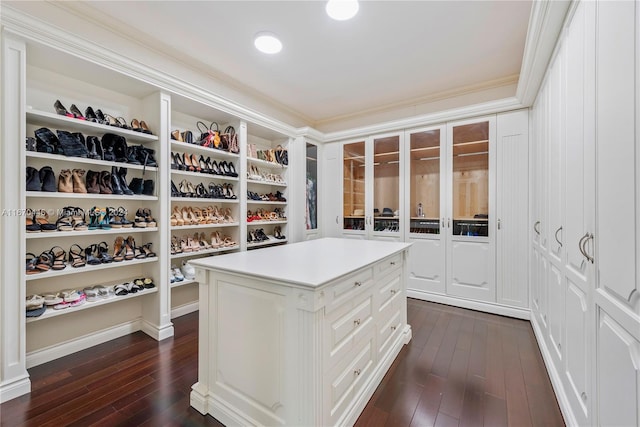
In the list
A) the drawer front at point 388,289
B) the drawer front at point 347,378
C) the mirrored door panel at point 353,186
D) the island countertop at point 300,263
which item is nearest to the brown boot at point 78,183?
the island countertop at point 300,263

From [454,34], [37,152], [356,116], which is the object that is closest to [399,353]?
[454,34]

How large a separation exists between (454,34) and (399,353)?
2.95 m

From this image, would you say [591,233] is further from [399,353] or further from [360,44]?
[360,44]

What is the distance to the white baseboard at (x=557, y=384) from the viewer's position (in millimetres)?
1438

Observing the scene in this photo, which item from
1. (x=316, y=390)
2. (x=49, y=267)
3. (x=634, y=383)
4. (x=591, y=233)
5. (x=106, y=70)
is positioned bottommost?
(x=316, y=390)

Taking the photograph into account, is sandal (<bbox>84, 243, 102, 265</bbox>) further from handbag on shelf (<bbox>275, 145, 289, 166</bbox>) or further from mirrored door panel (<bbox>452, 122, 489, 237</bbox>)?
mirrored door panel (<bbox>452, 122, 489, 237</bbox>)

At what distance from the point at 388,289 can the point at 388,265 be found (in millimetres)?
198

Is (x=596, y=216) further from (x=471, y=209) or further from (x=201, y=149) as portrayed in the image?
(x=201, y=149)

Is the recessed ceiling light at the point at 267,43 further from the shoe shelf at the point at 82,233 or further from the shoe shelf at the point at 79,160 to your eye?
the shoe shelf at the point at 82,233

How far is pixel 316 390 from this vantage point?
1.19m

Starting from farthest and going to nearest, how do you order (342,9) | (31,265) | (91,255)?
(91,255) → (342,9) → (31,265)

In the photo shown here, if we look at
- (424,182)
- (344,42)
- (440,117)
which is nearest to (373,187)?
(424,182)

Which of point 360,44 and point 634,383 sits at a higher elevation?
point 360,44

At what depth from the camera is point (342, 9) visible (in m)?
2.12
